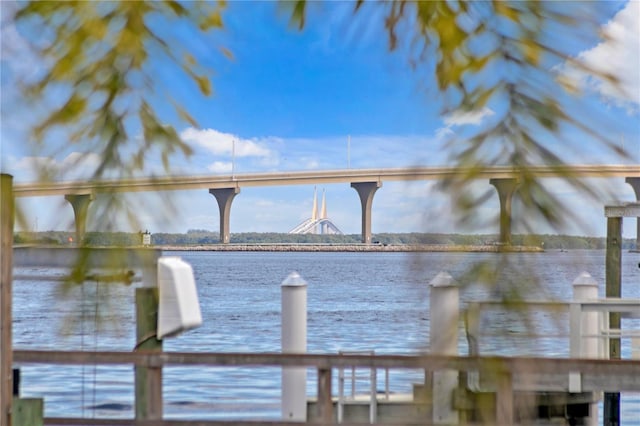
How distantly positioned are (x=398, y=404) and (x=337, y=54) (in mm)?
3416

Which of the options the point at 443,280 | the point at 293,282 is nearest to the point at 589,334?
the point at 293,282

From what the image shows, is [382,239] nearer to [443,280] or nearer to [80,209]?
[443,280]

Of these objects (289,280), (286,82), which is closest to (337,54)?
(286,82)

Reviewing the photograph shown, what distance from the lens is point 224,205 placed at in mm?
1091

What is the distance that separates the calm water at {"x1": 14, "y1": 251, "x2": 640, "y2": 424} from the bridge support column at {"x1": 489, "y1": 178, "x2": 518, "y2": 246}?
1.1 inches

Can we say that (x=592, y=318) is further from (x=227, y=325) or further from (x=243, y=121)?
(x=227, y=325)

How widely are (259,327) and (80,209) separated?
13.9m

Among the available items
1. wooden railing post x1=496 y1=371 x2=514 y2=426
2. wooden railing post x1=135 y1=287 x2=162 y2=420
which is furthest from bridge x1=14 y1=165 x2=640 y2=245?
wooden railing post x1=135 y1=287 x2=162 y2=420

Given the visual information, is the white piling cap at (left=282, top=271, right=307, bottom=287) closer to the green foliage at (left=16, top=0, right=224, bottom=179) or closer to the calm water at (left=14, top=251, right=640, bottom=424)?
the calm water at (left=14, top=251, right=640, bottom=424)

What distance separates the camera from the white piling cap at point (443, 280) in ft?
2.07

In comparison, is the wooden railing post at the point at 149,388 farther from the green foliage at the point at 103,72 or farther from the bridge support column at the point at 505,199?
the bridge support column at the point at 505,199

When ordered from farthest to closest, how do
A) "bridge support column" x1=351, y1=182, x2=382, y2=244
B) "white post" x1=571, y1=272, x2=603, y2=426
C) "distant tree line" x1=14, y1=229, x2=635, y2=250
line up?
"white post" x1=571, y1=272, x2=603, y2=426 < "bridge support column" x1=351, y1=182, x2=382, y2=244 < "distant tree line" x1=14, y1=229, x2=635, y2=250

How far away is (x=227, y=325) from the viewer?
14.9 meters

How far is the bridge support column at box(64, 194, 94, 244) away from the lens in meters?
0.77
